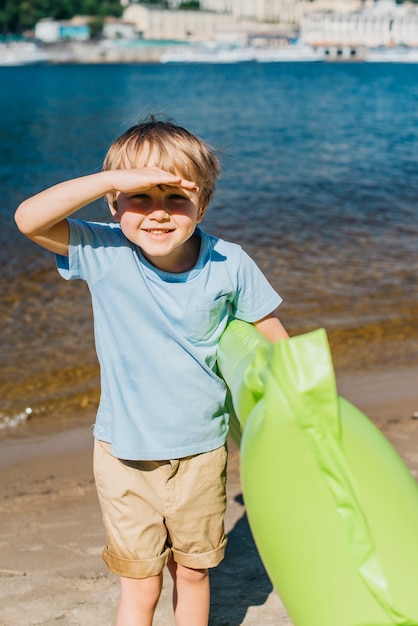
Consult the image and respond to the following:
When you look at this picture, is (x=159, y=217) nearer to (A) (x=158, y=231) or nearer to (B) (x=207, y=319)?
(A) (x=158, y=231)

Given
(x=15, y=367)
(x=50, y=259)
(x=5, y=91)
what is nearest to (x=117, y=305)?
(x=15, y=367)

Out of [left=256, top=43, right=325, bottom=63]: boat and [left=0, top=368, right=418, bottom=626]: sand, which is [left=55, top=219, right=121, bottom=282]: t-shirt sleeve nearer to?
[left=0, top=368, right=418, bottom=626]: sand

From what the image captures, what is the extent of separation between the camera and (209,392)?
1.87 meters

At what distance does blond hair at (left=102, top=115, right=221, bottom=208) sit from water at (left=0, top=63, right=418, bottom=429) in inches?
7.6

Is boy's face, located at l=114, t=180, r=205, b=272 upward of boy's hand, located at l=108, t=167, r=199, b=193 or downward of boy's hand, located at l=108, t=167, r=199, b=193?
downward

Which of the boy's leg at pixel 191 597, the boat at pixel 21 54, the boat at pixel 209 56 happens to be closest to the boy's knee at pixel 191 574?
the boy's leg at pixel 191 597

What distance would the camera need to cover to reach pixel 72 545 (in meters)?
2.83

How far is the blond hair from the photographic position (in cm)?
178

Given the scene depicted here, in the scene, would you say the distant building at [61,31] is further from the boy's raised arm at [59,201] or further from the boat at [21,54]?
the boy's raised arm at [59,201]

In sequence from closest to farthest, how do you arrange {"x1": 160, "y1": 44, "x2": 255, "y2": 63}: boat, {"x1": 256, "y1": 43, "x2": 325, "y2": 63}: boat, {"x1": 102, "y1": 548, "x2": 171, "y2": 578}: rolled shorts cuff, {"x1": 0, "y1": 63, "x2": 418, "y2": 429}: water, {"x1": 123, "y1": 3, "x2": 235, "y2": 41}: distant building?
{"x1": 102, "y1": 548, "x2": 171, "y2": 578}: rolled shorts cuff, {"x1": 0, "y1": 63, "x2": 418, "y2": 429}: water, {"x1": 160, "y1": 44, "x2": 255, "y2": 63}: boat, {"x1": 256, "y1": 43, "x2": 325, "y2": 63}: boat, {"x1": 123, "y1": 3, "x2": 235, "y2": 41}: distant building

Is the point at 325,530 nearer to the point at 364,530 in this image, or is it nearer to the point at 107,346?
the point at 364,530

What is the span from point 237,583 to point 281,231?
6.19 metres

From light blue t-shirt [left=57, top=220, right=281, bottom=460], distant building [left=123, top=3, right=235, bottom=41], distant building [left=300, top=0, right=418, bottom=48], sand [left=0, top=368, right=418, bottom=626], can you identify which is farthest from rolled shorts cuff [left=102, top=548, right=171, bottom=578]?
distant building [left=123, top=3, right=235, bottom=41]

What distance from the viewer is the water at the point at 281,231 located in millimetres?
4832
